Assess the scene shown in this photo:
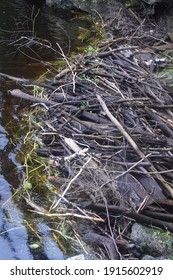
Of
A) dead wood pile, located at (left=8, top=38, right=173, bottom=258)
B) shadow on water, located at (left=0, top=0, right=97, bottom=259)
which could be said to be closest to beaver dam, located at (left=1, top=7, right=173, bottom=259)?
dead wood pile, located at (left=8, top=38, right=173, bottom=258)

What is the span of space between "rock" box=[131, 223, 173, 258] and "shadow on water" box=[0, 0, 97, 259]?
774 millimetres

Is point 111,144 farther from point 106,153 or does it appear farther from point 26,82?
point 26,82

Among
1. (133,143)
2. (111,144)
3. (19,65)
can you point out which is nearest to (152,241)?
(133,143)

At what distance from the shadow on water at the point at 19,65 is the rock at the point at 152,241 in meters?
0.77

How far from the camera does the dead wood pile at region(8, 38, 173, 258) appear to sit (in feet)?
14.7

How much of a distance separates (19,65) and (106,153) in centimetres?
Answer: 419

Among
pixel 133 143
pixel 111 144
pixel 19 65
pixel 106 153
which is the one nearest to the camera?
pixel 133 143

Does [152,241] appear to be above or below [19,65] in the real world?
above

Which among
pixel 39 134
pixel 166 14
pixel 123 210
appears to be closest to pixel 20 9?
pixel 166 14

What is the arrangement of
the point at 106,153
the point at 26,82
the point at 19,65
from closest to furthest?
the point at 106,153 < the point at 26,82 < the point at 19,65

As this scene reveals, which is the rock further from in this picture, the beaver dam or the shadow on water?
the shadow on water

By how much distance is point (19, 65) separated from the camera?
337 inches

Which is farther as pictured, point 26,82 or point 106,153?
point 26,82

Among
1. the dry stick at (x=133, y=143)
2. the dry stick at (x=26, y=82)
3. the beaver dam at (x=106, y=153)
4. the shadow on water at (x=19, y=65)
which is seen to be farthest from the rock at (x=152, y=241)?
the dry stick at (x=26, y=82)
